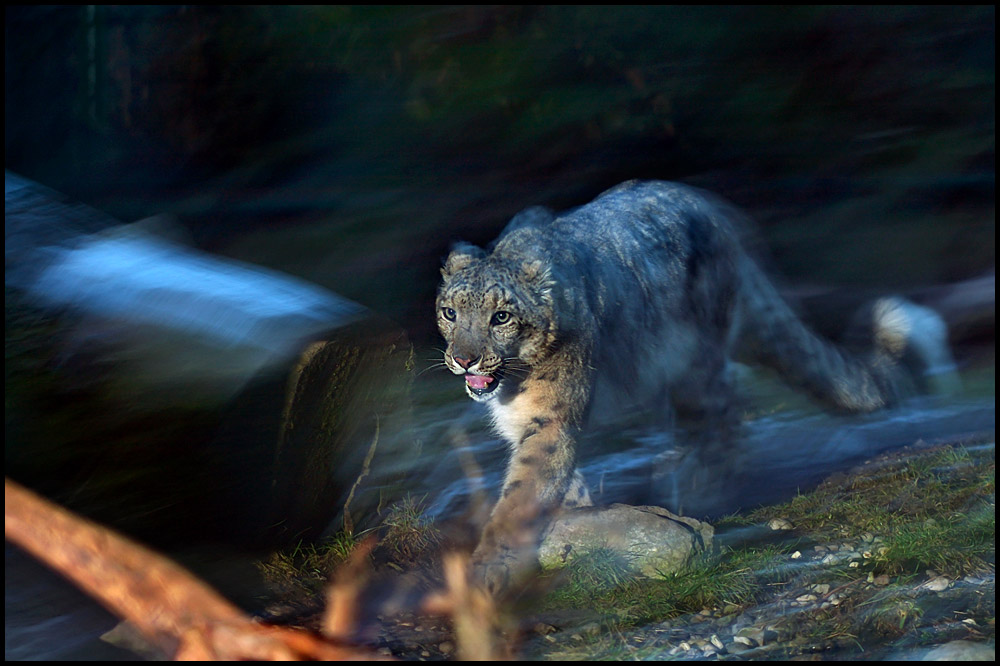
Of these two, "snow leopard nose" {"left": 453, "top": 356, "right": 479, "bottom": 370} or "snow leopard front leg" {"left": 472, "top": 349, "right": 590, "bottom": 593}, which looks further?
"snow leopard front leg" {"left": 472, "top": 349, "right": 590, "bottom": 593}

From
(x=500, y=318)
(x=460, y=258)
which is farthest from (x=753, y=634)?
(x=460, y=258)

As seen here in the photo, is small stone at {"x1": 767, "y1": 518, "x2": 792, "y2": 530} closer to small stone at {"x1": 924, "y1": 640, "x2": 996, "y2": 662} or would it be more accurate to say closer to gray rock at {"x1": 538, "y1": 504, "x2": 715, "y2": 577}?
gray rock at {"x1": 538, "y1": 504, "x2": 715, "y2": 577}

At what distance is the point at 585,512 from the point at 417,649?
2.76ft

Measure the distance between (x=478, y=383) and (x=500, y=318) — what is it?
0.72ft

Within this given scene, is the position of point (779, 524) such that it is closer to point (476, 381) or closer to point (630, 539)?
point (630, 539)

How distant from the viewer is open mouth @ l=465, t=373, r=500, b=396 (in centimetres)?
280

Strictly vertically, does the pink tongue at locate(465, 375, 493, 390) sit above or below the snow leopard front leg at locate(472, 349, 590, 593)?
above

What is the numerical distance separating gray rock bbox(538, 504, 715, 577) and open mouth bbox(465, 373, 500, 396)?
0.46m

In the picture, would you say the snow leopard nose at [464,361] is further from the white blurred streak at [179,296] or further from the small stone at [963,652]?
the small stone at [963,652]

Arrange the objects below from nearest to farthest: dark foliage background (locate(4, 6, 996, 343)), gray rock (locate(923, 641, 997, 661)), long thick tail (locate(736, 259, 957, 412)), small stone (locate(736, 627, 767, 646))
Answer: gray rock (locate(923, 641, 997, 661))
small stone (locate(736, 627, 767, 646))
dark foliage background (locate(4, 6, 996, 343))
long thick tail (locate(736, 259, 957, 412))

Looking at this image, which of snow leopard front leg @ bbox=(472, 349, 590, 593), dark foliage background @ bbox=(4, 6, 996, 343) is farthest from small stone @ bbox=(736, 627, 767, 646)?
dark foliage background @ bbox=(4, 6, 996, 343)

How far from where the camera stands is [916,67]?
164 inches

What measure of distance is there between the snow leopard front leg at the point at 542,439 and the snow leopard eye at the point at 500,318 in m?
0.23

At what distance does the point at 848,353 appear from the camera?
13.3 feet
